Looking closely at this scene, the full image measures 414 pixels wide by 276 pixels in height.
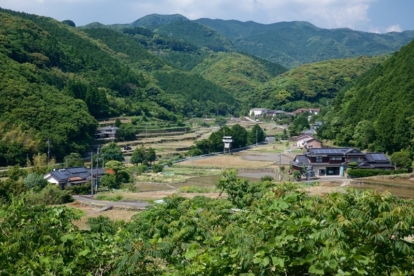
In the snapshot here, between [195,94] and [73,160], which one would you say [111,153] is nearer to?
[73,160]

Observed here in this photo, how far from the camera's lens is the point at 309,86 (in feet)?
276

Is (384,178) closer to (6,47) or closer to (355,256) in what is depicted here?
(355,256)

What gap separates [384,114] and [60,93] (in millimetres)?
30795

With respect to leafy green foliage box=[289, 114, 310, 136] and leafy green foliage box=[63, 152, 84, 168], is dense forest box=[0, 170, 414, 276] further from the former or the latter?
leafy green foliage box=[289, 114, 310, 136]

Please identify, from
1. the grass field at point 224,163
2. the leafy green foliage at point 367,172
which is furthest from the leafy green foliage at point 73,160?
the leafy green foliage at point 367,172

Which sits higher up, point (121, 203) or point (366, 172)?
point (366, 172)

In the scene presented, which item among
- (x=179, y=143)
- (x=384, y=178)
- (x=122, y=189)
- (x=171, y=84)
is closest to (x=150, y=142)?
(x=179, y=143)

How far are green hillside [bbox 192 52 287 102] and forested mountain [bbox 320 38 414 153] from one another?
50.9 metres

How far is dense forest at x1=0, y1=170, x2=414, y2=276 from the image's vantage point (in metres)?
3.62

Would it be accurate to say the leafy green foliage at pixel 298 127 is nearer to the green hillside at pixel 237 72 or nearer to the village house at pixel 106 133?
the village house at pixel 106 133

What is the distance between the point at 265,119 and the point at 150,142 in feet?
114

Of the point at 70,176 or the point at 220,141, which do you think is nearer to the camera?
the point at 70,176

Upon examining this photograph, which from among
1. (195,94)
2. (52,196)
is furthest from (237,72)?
(52,196)

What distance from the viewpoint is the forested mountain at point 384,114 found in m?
32.7
